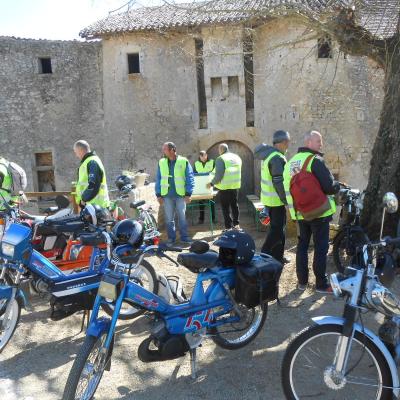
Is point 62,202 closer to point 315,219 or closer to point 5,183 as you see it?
point 5,183

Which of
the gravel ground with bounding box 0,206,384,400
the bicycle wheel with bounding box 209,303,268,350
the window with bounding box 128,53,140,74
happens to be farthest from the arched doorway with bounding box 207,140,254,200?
the bicycle wheel with bounding box 209,303,268,350

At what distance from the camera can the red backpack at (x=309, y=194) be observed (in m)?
4.39

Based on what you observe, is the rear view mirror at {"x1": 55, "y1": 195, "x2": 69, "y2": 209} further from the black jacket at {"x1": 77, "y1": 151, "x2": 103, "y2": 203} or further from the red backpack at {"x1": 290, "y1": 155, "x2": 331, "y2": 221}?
the red backpack at {"x1": 290, "y1": 155, "x2": 331, "y2": 221}

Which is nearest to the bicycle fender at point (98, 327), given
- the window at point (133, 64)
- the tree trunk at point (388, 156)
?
the tree trunk at point (388, 156)

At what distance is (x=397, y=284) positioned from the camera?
5.00 metres

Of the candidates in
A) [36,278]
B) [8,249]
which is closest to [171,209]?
[36,278]

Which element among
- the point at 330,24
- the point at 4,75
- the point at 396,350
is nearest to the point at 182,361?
the point at 396,350

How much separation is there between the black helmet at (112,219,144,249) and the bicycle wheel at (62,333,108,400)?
0.66m

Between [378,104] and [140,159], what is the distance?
8527mm

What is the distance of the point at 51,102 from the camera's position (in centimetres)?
1628

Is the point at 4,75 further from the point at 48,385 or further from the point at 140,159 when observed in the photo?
the point at 48,385

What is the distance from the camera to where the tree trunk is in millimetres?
5664

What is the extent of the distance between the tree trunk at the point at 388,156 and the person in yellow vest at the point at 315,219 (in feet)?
4.85

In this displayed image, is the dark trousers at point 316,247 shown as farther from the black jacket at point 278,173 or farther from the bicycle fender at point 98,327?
the bicycle fender at point 98,327
